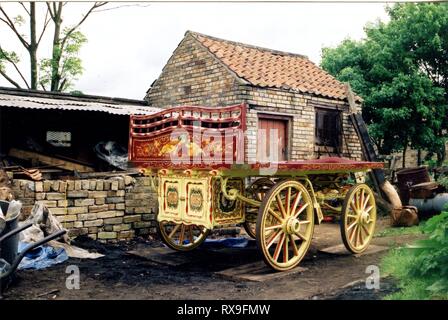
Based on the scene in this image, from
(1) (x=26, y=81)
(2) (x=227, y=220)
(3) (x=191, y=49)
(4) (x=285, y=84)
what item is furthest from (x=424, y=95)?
(1) (x=26, y=81)

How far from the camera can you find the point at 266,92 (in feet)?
28.7

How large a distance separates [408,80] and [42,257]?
8.14 metres

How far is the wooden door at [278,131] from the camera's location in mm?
8805

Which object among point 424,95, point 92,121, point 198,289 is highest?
point 424,95

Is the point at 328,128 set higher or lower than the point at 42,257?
higher

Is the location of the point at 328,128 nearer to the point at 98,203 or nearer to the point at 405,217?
the point at 405,217

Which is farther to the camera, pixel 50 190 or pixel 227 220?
pixel 50 190

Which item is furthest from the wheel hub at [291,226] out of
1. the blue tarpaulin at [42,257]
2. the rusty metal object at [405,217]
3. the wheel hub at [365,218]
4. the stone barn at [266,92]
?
the rusty metal object at [405,217]

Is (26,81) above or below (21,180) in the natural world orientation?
above

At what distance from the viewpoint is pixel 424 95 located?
30.9 ft

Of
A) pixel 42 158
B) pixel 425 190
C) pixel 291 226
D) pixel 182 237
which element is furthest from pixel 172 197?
pixel 425 190

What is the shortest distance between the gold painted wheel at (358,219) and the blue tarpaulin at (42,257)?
10.8ft

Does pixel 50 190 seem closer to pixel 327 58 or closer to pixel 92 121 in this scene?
pixel 92 121
